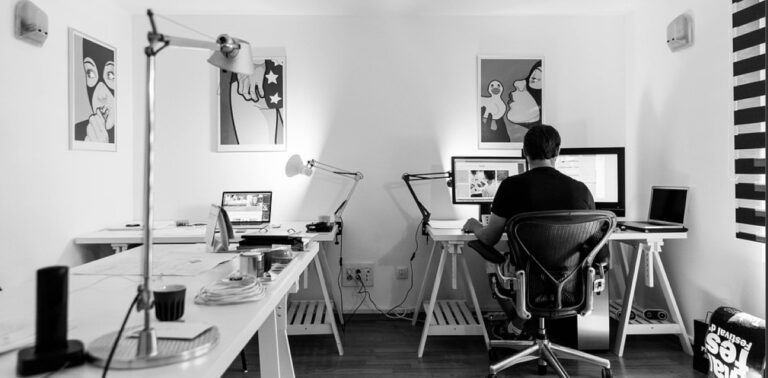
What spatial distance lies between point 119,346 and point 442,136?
8.94 ft

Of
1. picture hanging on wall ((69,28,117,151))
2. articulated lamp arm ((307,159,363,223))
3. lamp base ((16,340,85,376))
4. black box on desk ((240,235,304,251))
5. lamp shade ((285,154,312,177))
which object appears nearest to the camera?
lamp base ((16,340,85,376))

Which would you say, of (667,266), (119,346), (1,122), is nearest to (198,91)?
(1,122)

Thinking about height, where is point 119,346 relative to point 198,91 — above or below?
below

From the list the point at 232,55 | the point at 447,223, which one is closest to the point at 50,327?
the point at 232,55

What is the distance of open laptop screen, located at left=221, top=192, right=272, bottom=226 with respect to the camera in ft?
9.84

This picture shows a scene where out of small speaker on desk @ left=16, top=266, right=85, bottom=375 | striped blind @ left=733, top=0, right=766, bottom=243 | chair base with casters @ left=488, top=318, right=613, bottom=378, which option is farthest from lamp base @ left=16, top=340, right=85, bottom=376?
striped blind @ left=733, top=0, right=766, bottom=243

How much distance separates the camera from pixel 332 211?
3.27m

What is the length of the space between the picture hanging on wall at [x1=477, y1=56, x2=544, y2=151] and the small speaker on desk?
113 inches

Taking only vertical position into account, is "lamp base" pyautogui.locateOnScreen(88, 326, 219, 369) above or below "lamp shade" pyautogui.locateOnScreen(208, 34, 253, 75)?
below

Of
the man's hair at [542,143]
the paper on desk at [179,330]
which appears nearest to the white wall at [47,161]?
the paper on desk at [179,330]

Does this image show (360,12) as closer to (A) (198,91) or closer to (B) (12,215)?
(A) (198,91)

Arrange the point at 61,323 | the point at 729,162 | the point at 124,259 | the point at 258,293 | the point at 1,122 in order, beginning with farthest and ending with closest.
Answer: the point at 729,162 < the point at 1,122 < the point at 124,259 < the point at 258,293 < the point at 61,323

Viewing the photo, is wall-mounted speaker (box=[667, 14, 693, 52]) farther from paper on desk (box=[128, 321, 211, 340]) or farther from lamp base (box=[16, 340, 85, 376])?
lamp base (box=[16, 340, 85, 376])

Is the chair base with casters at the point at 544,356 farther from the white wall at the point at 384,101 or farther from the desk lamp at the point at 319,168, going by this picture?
the desk lamp at the point at 319,168
